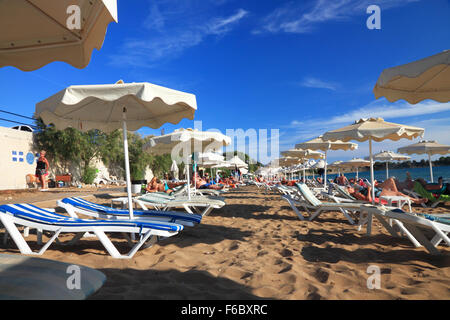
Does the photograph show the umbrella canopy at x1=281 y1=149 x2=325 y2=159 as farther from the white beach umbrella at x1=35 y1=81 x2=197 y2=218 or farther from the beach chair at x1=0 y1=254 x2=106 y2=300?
the beach chair at x1=0 y1=254 x2=106 y2=300

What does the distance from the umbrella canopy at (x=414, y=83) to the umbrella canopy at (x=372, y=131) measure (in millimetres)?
944

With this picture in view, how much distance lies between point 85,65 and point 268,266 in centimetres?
255

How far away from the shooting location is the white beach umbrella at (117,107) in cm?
271

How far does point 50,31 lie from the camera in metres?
2.17

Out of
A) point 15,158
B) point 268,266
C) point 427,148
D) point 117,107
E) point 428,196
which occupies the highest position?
point 117,107

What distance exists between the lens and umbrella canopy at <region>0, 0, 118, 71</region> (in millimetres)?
1912

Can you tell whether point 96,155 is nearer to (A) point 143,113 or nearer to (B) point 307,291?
(A) point 143,113

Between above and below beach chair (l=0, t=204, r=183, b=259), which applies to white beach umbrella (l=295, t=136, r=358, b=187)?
above

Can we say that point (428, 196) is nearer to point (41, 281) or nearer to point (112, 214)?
point (112, 214)

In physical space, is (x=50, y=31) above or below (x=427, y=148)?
above

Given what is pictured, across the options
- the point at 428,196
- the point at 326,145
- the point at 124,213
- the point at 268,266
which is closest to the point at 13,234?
the point at 124,213

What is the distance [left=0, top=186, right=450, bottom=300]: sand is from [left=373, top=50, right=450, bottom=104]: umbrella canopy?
191cm

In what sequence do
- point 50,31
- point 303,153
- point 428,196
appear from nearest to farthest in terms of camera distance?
point 50,31
point 428,196
point 303,153

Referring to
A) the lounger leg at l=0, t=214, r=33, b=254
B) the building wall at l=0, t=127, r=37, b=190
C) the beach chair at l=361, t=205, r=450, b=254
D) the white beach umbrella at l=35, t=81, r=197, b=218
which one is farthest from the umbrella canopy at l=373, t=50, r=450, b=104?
the building wall at l=0, t=127, r=37, b=190
